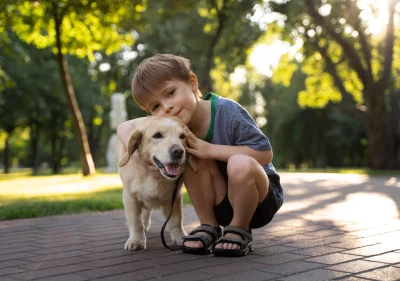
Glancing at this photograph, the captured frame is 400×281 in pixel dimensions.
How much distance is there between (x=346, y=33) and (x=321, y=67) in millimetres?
5178

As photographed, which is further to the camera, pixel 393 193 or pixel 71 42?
pixel 71 42

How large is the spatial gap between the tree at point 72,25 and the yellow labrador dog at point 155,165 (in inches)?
411

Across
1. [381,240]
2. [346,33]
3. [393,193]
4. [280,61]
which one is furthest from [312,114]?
[381,240]

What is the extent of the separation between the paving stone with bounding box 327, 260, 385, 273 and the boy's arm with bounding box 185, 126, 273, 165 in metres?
0.97

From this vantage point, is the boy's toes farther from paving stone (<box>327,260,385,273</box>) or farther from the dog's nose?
paving stone (<box>327,260,385,273</box>)

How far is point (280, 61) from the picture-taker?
2745 centimetres

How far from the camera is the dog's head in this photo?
366cm

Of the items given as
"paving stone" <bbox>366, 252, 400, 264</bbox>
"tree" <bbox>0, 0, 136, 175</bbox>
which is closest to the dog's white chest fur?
"paving stone" <bbox>366, 252, 400, 264</bbox>

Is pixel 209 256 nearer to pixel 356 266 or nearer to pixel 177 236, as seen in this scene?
pixel 177 236

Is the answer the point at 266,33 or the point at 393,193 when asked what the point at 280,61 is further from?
the point at 393,193

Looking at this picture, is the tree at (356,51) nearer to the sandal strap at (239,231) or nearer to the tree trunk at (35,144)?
the sandal strap at (239,231)

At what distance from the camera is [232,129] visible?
12.9ft

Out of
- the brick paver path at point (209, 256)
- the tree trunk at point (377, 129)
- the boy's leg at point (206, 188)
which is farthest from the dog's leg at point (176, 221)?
the tree trunk at point (377, 129)

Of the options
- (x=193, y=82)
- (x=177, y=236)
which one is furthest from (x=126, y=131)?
(x=177, y=236)
